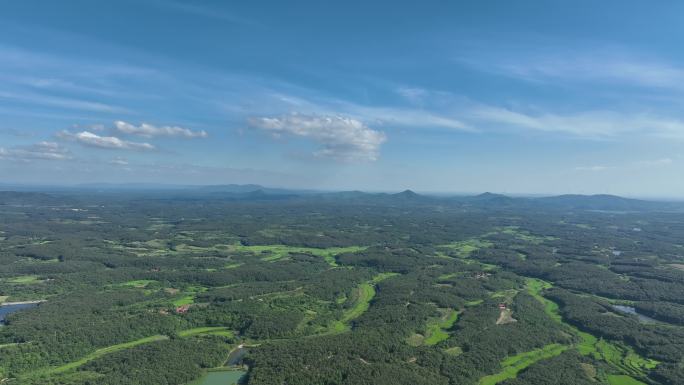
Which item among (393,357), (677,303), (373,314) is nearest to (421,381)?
(393,357)

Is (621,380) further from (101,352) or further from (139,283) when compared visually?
(139,283)

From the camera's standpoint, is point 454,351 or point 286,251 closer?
point 454,351

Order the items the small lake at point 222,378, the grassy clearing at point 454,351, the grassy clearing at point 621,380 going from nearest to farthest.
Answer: the small lake at point 222,378
the grassy clearing at point 621,380
the grassy clearing at point 454,351

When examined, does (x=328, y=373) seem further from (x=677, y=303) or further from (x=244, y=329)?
(x=677, y=303)

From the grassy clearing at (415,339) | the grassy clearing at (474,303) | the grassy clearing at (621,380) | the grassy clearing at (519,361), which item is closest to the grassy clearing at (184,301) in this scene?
the grassy clearing at (415,339)

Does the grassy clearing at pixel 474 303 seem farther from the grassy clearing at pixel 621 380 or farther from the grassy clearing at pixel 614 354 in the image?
the grassy clearing at pixel 621 380

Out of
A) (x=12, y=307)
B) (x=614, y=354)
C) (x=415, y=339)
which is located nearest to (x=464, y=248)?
(x=614, y=354)

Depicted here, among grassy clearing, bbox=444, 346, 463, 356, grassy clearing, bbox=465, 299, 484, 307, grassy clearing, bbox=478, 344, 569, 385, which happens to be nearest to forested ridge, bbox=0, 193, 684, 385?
grassy clearing, bbox=444, 346, 463, 356

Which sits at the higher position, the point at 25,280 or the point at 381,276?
the point at 25,280
